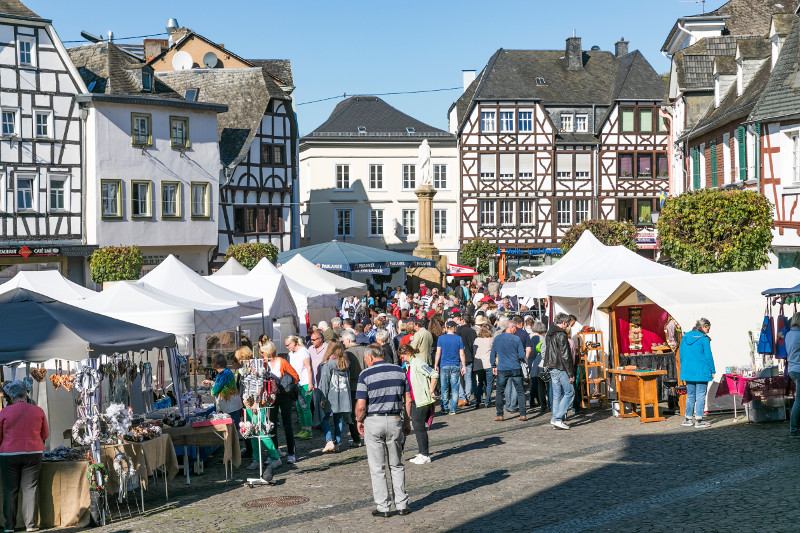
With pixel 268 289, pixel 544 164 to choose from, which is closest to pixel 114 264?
pixel 268 289

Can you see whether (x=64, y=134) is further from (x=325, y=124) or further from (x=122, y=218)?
(x=325, y=124)

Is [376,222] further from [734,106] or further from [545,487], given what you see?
[545,487]

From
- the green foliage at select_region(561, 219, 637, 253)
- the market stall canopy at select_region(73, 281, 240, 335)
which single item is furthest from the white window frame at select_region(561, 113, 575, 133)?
the market stall canopy at select_region(73, 281, 240, 335)

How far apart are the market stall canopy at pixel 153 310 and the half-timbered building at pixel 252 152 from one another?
27754mm

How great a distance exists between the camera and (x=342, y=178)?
5769 centimetres

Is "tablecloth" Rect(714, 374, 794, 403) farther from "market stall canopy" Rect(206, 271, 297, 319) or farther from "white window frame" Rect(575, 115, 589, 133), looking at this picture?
"white window frame" Rect(575, 115, 589, 133)

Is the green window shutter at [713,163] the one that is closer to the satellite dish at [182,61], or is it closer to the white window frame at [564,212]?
the white window frame at [564,212]

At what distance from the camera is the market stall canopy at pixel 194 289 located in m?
19.2

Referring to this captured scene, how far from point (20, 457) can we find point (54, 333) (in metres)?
1.53

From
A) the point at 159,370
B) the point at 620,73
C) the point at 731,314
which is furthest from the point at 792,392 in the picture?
the point at 620,73

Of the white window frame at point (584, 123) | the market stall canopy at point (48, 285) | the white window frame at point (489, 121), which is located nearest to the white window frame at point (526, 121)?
the white window frame at point (489, 121)

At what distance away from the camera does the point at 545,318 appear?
89.2 ft

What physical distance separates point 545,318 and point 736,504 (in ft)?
56.3

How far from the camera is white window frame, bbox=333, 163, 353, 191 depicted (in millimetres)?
57500
